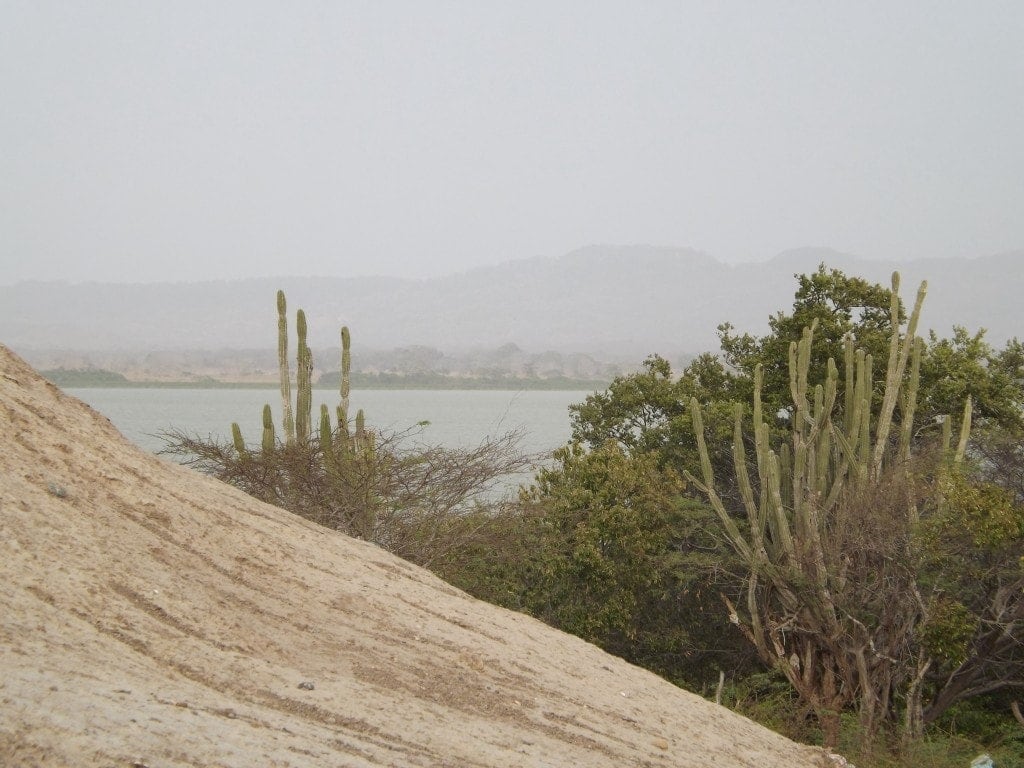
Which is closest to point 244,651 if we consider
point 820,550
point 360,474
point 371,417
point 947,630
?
point 820,550

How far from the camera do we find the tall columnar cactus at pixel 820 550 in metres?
14.8

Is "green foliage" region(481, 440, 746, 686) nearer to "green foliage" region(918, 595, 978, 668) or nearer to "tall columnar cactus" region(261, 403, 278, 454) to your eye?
"green foliage" region(918, 595, 978, 668)

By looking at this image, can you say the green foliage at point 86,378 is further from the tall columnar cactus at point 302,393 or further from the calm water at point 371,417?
the tall columnar cactus at point 302,393

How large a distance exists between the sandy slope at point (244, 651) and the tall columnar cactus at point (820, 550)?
5.33 m

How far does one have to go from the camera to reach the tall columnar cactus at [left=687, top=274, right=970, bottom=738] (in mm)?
14836

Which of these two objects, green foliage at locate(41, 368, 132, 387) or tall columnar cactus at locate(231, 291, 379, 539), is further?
green foliage at locate(41, 368, 132, 387)

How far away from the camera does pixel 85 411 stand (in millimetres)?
9297

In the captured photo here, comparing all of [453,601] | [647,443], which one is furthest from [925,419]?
[453,601]

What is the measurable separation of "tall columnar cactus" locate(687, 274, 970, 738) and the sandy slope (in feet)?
17.5

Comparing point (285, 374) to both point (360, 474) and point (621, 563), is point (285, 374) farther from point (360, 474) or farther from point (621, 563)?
point (621, 563)

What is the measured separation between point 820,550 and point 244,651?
1006 centimetres

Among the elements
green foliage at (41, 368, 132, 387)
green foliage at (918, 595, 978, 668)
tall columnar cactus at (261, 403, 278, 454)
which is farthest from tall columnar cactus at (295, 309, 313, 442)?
green foliage at (41, 368, 132, 387)

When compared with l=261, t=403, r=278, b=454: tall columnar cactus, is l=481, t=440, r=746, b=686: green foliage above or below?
below

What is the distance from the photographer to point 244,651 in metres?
6.88
